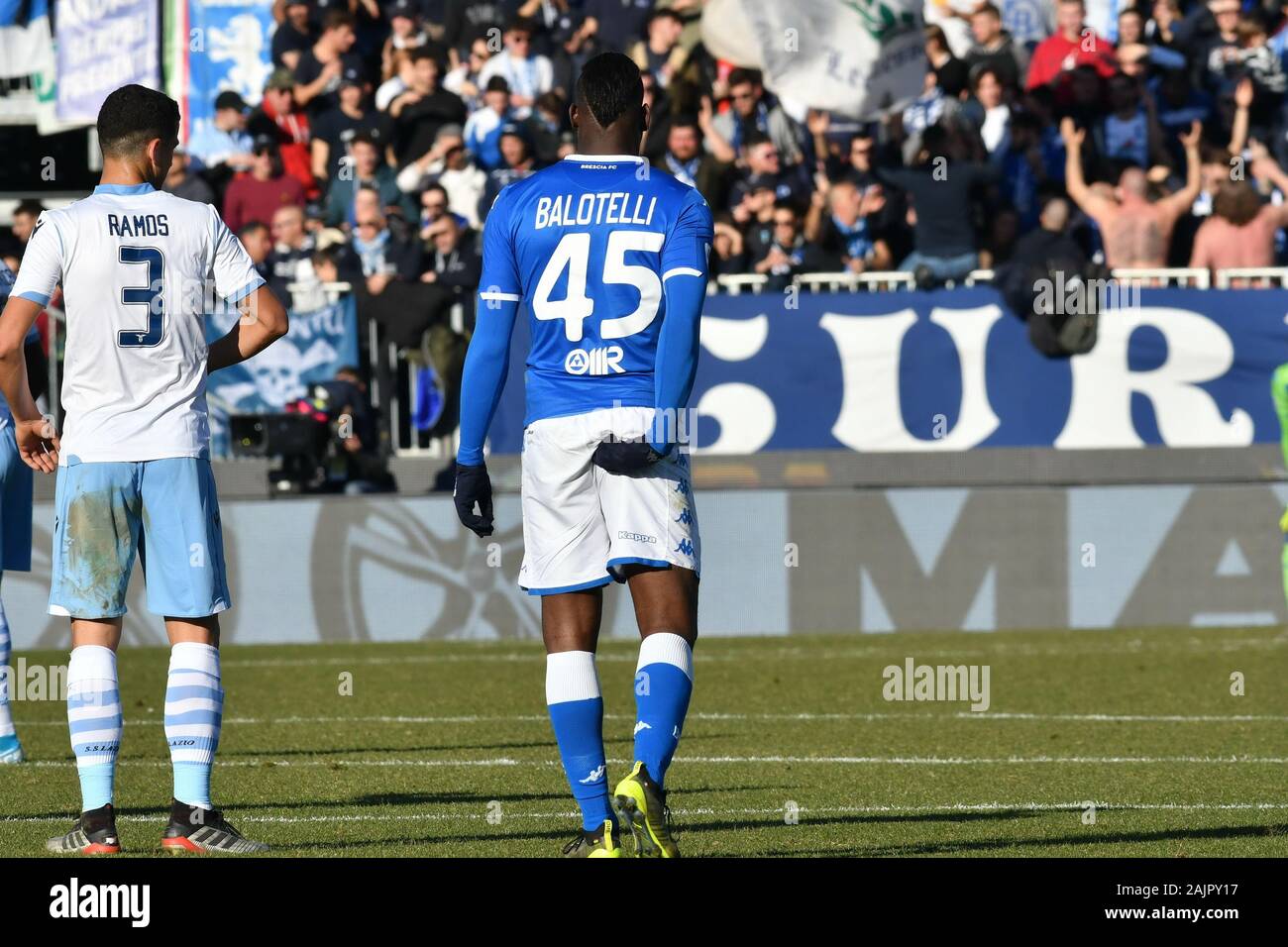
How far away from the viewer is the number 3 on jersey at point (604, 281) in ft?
21.6

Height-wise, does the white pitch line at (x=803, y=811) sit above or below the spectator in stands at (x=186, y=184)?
below

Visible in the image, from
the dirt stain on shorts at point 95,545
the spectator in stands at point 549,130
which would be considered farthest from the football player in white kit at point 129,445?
the spectator in stands at point 549,130

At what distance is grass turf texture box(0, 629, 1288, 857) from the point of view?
7641mm

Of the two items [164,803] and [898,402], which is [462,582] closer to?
[898,402]

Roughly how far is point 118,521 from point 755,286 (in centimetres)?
1058

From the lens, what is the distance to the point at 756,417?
1695 centimetres

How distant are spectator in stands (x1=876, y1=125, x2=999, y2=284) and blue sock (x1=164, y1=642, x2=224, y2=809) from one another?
10.7m

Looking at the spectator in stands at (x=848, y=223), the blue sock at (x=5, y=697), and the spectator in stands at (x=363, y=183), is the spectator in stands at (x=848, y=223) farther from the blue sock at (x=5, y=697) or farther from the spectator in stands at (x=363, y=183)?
the blue sock at (x=5, y=697)

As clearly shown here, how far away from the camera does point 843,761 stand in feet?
32.4

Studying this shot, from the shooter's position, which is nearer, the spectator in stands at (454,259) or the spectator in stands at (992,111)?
the spectator in stands at (454,259)

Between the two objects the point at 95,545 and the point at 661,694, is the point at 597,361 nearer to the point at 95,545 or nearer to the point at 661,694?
the point at 661,694

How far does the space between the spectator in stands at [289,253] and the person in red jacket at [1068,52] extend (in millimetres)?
5842
